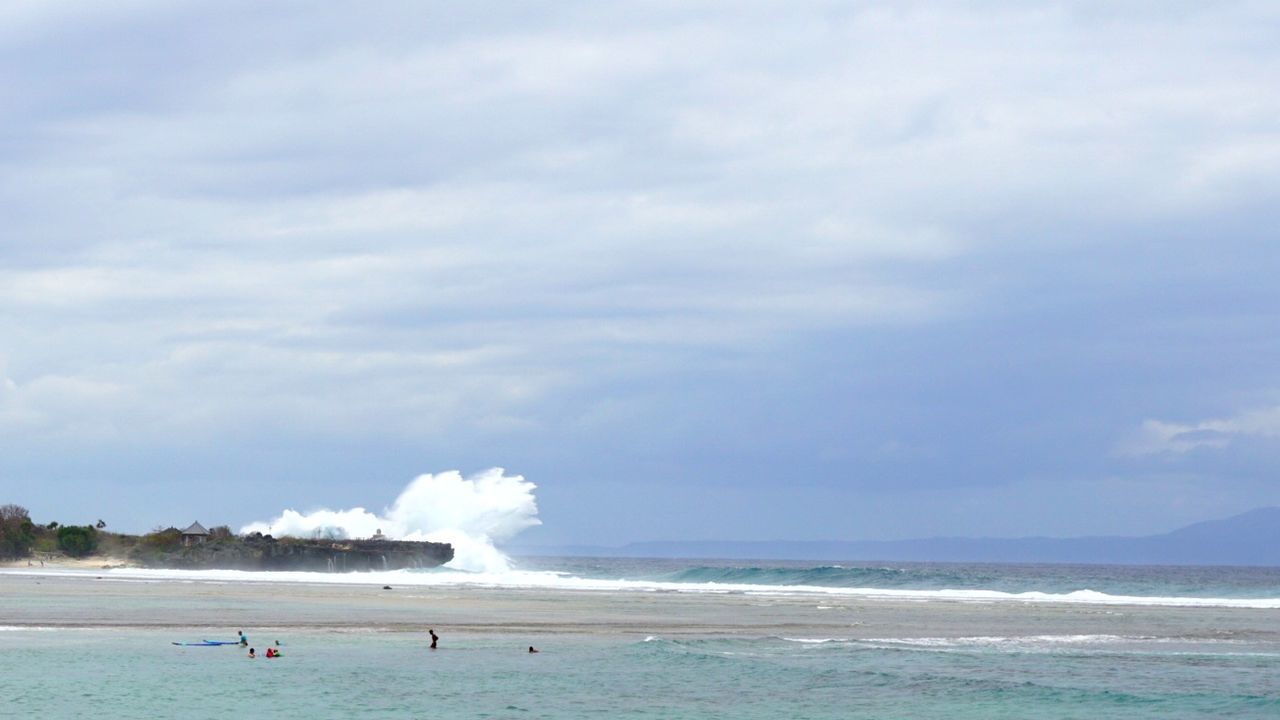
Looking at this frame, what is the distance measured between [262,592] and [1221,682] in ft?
177

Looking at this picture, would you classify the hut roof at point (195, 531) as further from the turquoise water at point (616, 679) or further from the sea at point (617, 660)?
the turquoise water at point (616, 679)

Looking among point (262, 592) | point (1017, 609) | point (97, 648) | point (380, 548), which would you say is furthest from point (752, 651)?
point (380, 548)

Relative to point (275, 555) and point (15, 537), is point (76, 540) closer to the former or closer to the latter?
point (15, 537)

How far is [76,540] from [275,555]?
21.3m

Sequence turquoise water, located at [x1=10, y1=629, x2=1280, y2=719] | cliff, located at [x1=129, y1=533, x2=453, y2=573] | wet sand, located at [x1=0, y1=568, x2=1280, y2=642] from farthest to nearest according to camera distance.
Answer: cliff, located at [x1=129, y1=533, x2=453, y2=573], wet sand, located at [x1=0, y1=568, x2=1280, y2=642], turquoise water, located at [x1=10, y1=629, x2=1280, y2=719]

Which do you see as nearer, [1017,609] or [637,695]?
[637,695]

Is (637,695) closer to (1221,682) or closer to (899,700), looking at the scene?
(899,700)

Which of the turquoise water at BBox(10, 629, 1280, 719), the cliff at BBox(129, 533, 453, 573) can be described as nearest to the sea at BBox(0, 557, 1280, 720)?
the turquoise water at BBox(10, 629, 1280, 719)

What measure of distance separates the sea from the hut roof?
A: 6935 cm

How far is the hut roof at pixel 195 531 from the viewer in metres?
134

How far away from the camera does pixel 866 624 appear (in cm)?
5338

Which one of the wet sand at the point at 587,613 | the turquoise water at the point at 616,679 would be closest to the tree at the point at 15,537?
the wet sand at the point at 587,613

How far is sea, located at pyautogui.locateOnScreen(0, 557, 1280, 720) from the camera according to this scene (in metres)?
29.0

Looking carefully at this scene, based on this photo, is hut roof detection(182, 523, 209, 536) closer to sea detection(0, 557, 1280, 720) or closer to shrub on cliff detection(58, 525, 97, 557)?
shrub on cliff detection(58, 525, 97, 557)
